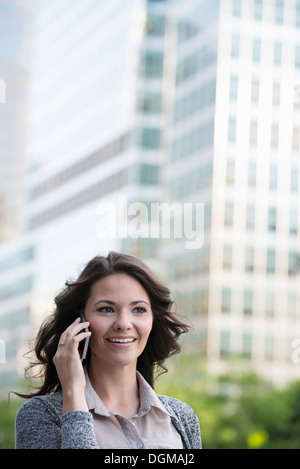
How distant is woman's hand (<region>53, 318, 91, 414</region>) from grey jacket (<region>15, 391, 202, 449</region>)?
0.03m

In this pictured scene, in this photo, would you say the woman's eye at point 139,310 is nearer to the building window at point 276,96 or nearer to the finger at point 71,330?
the finger at point 71,330

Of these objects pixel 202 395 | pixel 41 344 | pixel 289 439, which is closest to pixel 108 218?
pixel 202 395

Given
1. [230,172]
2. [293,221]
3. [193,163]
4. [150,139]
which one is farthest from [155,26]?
[293,221]

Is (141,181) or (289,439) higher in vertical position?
(141,181)

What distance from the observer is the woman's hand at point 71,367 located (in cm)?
180

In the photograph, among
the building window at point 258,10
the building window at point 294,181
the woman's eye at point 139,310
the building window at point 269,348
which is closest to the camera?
the woman's eye at point 139,310

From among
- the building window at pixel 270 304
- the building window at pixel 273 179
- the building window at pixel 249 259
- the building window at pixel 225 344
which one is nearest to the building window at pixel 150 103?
the building window at pixel 273 179

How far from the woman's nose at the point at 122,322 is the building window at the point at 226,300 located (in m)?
50.5

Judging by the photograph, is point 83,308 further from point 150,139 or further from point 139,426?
point 150,139

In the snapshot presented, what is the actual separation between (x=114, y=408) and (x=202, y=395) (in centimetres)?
4475

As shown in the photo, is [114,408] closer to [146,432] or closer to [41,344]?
[146,432]

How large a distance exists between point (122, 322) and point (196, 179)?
5344 centimetres

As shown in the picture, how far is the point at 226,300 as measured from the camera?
2061 inches

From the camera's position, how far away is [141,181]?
5666cm
